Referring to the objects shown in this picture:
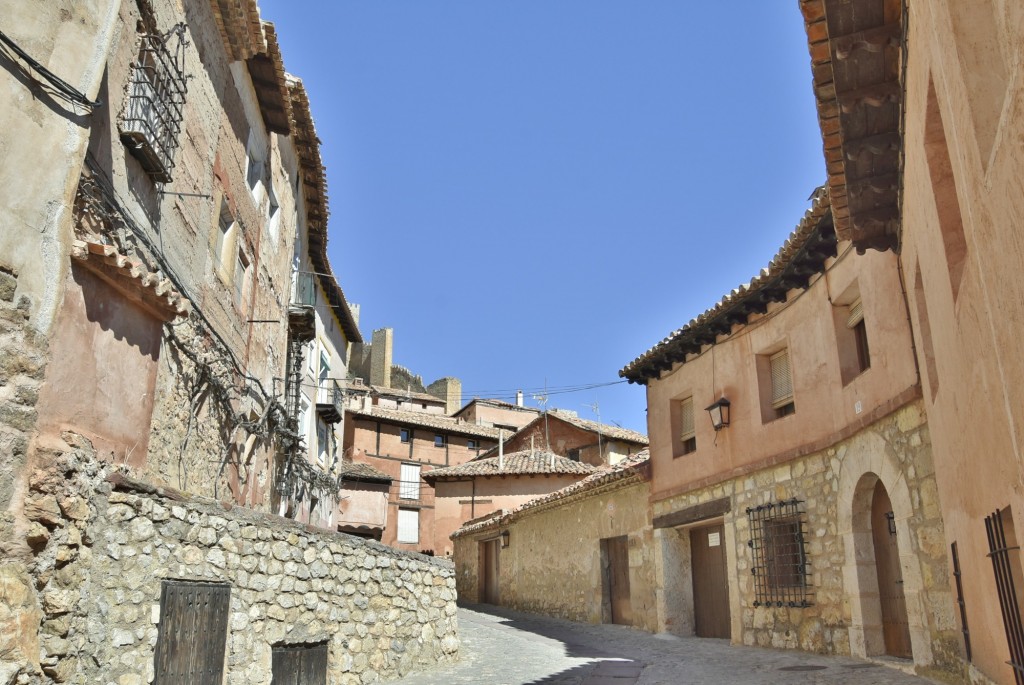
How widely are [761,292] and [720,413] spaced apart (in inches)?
88.0

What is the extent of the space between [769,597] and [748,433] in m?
2.47

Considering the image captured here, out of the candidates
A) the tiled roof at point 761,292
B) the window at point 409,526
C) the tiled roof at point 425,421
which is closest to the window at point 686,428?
the tiled roof at point 761,292

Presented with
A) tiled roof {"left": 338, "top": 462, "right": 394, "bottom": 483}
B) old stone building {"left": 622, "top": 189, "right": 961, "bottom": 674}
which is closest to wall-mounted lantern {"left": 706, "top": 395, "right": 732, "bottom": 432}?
old stone building {"left": 622, "top": 189, "right": 961, "bottom": 674}

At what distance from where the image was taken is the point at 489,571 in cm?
2544

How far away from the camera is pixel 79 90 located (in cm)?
619

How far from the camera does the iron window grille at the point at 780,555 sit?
1130 cm

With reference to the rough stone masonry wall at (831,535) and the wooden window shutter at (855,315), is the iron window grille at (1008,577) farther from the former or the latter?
the wooden window shutter at (855,315)

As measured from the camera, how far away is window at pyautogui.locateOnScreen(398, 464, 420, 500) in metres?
38.5

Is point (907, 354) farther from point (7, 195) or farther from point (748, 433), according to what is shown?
point (7, 195)

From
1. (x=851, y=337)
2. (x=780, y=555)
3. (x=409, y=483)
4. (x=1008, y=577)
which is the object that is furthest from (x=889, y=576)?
(x=409, y=483)

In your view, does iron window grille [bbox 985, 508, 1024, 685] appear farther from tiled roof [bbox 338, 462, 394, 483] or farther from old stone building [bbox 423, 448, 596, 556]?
tiled roof [bbox 338, 462, 394, 483]

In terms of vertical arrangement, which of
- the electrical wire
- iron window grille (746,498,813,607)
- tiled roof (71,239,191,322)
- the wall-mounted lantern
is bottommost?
iron window grille (746,498,813,607)

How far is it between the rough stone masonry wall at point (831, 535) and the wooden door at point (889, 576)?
20 cm

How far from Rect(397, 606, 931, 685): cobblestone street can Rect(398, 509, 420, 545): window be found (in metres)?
22.3
